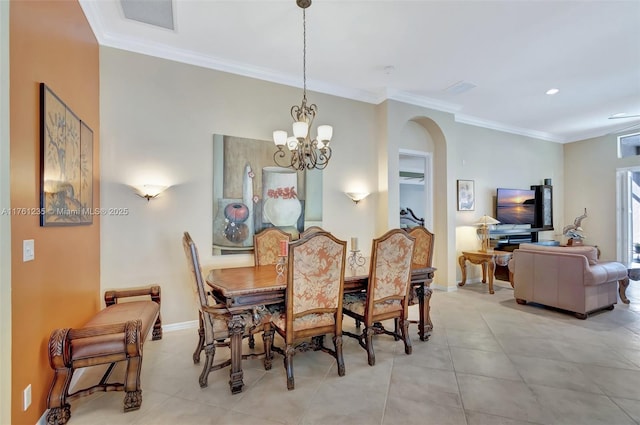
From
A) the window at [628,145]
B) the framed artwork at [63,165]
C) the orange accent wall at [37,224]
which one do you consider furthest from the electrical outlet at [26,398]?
the window at [628,145]

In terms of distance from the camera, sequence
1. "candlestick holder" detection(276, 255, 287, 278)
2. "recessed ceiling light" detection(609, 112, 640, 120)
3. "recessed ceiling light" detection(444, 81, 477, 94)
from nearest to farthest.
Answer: "candlestick holder" detection(276, 255, 287, 278), "recessed ceiling light" detection(444, 81, 477, 94), "recessed ceiling light" detection(609, 112, 640, 120)

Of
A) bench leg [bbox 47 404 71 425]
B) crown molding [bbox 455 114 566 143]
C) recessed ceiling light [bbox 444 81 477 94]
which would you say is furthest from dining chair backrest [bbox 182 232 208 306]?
crown molding [bbox 455 114 566 143]

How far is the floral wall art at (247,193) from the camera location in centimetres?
352

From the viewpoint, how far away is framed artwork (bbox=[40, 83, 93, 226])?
183 centimetres

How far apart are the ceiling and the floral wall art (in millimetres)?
1015

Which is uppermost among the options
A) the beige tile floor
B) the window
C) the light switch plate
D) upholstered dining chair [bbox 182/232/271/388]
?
the window

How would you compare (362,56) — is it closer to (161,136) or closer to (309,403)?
(161,136)

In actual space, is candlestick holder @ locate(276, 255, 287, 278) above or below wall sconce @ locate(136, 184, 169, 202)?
below

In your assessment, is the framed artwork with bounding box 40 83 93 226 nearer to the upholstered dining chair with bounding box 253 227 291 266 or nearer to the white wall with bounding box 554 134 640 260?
the upholstered dining chair with bounding box 253 227 291 266

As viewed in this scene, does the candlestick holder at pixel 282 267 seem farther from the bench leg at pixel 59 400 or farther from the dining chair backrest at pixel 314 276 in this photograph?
the bench leg at pixel 59 400

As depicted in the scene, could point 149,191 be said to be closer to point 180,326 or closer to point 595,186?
point 180,326

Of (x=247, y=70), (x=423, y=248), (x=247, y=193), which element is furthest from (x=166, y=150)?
(x=423, y=248)

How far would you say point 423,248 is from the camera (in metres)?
3.26

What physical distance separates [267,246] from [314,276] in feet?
4.16
